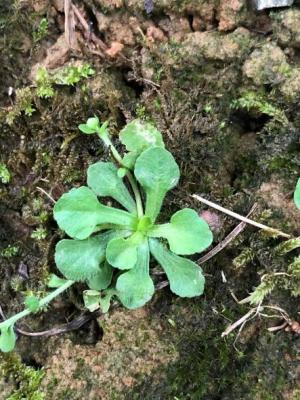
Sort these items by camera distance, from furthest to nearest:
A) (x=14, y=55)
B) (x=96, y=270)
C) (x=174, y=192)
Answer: (x=14, y=55) → (x=174, y=192) → (x=96, y=270)

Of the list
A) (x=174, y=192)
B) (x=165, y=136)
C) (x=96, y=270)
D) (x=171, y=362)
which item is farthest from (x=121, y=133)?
(x=171, y=362)

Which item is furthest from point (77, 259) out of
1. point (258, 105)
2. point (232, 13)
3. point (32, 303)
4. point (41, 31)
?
point (232, 13)

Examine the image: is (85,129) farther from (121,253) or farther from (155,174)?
(121,253)

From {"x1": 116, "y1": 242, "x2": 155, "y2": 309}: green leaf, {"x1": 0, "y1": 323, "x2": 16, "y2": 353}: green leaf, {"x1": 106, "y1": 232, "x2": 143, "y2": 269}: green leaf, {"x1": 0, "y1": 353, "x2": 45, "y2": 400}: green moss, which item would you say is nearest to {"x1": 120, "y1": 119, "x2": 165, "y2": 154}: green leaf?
{"x1": 106, "y1": 232, "x2": 143, "y2": 269}: green leaf

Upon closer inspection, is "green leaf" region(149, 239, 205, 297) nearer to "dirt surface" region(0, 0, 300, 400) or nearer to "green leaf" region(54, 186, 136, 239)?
"dirt surface" region(0, 0, 300, 400)

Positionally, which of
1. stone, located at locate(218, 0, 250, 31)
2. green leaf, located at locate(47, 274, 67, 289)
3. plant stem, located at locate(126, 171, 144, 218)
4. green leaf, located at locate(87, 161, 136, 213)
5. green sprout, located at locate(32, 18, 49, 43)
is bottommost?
green leaf, located at locate(47, 274, 67, 289)

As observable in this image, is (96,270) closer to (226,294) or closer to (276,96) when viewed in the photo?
(226,294)

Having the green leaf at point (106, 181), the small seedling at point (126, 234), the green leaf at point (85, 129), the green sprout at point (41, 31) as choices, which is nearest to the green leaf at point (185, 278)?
the small seedling at point (126, 234)
